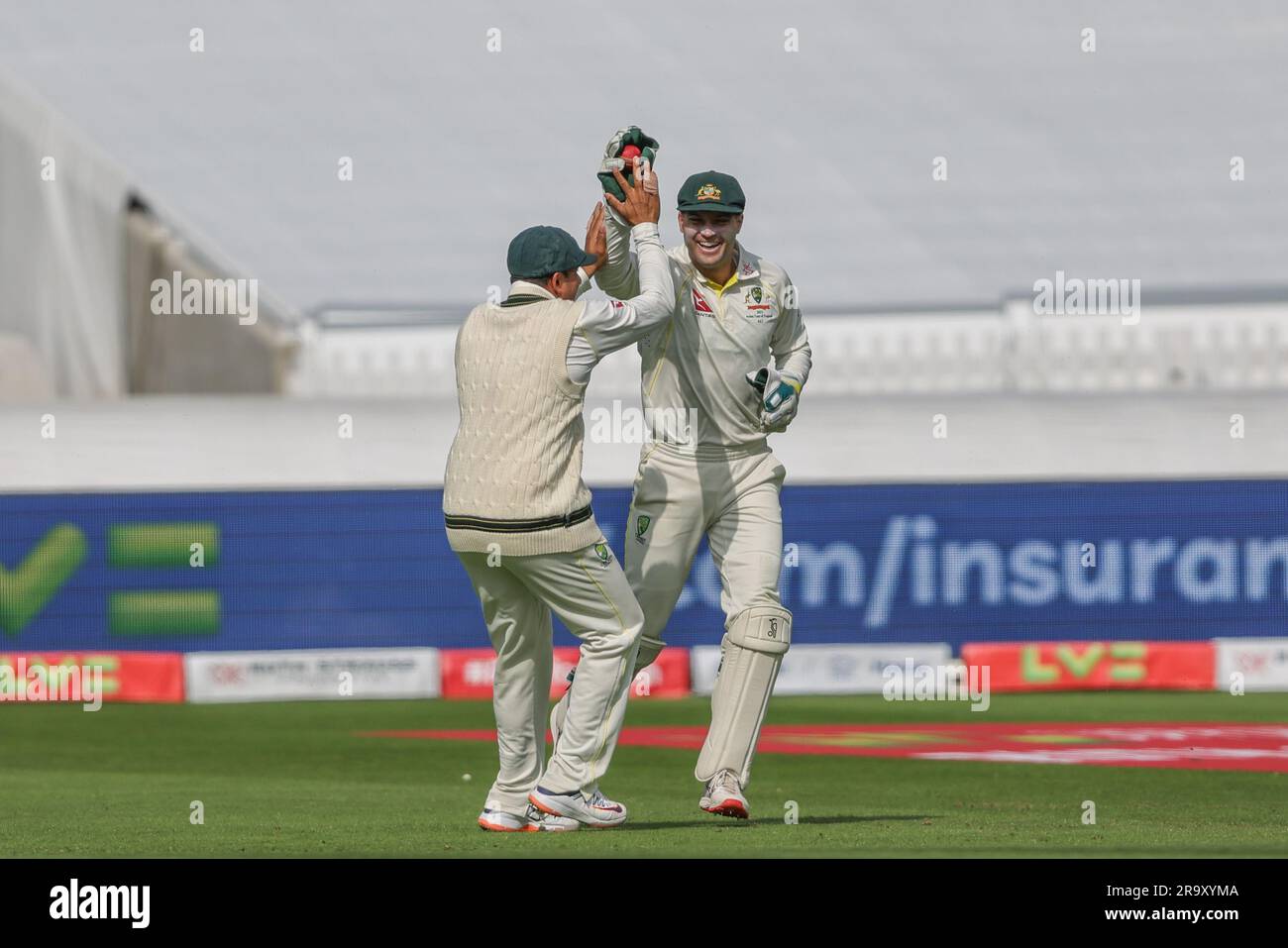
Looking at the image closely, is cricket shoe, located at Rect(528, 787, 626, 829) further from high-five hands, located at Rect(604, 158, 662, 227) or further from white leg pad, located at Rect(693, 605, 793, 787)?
high-five hands, located at Rect(604, 158, 662, 227)

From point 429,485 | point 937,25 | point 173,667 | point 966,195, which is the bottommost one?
point 173,667

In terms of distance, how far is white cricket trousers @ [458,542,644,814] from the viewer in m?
6.70

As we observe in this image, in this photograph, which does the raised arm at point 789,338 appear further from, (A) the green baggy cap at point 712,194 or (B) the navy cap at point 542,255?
(B) the navy cap at point 542,255

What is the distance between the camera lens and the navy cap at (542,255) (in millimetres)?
6773

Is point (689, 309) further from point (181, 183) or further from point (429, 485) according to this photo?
point (181, 183)

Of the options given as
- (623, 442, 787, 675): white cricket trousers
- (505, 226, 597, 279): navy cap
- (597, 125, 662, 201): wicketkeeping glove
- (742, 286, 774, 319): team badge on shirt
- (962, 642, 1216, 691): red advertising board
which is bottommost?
(962, 642, 1216, 691): red advertising board

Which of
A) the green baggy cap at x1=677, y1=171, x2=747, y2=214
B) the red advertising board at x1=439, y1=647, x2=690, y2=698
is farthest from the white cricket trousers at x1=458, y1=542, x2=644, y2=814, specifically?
the red advertising board at x1=439, y1=647, x2=690, y2=698

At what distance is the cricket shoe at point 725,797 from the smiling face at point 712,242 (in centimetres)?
185

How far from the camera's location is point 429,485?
20.1 meters

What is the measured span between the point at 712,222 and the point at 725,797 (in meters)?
2.11

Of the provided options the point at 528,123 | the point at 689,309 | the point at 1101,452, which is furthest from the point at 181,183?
the point at 689,309

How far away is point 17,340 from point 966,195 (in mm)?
12658

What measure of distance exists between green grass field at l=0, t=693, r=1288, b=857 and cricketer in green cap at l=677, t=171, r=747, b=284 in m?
2.06

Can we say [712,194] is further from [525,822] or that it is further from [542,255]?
[525,822]
